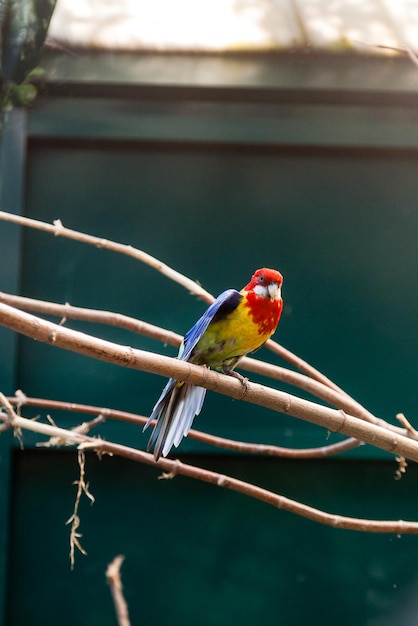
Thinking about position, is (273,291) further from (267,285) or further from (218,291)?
(218,291)

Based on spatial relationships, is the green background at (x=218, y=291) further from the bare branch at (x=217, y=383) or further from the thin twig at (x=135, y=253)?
the bare branch at (x=217, y=383)

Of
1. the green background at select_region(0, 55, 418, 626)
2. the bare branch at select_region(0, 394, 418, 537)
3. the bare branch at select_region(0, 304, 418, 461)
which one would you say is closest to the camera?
the bare branch at select_region(0, 304, 418, 461)

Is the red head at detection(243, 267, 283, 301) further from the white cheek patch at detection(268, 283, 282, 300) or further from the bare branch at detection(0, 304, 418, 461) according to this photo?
the bare branch at detection(0, 304, 418, 461)

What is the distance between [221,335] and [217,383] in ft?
1.24

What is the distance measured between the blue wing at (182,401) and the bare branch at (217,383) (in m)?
0.27

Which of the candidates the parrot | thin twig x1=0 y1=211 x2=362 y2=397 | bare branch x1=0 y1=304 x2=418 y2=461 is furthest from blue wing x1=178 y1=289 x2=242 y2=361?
bare branch x1=0 y1=304 x2=418 y2=461

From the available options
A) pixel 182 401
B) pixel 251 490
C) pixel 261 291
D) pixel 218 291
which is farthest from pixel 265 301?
pixel 218 291

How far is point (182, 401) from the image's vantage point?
5.90 feet

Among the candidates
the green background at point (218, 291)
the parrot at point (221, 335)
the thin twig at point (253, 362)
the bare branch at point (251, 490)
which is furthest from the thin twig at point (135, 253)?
the green background at point (218, 291)

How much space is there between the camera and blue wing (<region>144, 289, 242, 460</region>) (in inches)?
68.3

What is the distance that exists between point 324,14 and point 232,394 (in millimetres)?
1716

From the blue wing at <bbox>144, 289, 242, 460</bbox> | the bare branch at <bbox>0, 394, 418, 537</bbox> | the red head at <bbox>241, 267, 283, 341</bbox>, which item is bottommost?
the bare branch at <bbox>0, 394, 418, 537</bbox>

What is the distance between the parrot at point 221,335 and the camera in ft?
5.80

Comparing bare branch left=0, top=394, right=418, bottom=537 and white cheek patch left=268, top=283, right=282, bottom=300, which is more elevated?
white cheek patch left=268, top=283, right=282, bottom=300
